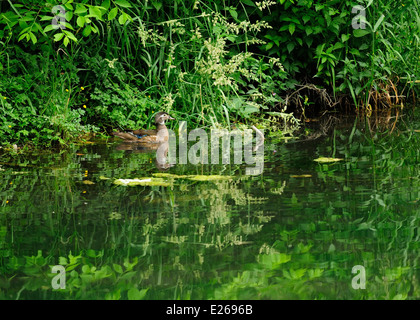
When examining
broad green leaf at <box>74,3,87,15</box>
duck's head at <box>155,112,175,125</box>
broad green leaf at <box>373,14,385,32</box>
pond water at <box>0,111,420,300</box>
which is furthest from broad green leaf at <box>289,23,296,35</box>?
broad green leaf at <box>74,3,87,15</box>

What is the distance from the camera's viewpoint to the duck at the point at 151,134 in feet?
23.1

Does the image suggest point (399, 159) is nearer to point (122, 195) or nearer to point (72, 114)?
point (122, 195)

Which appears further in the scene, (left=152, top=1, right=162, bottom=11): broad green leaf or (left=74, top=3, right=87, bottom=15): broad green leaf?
(left=152, top=1, right=162, bottom=11): broad green leaf

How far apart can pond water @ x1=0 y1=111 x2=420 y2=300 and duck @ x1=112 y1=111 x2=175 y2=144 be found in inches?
36.9

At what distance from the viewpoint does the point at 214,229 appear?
393 centimetres

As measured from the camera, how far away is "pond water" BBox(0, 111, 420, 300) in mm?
3137

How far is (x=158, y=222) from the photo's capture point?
4.10 m

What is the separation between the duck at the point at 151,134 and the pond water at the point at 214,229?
94 cm

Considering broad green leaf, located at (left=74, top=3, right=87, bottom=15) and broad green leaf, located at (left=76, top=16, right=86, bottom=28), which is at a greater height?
broad green leaf, located at (left=74, top=3, right=87, bottom=15)

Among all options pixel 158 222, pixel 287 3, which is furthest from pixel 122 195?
pixel 287 3

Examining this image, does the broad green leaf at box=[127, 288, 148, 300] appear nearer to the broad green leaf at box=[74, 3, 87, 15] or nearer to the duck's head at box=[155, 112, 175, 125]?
the broad green leaf at box=[74, 3, 87, 15]

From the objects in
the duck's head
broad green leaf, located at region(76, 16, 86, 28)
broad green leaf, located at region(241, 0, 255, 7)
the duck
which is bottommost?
the duck

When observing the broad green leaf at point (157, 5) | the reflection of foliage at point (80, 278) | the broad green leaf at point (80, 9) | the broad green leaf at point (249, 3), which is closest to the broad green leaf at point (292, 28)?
the broad green leaf at point (249, 3)
